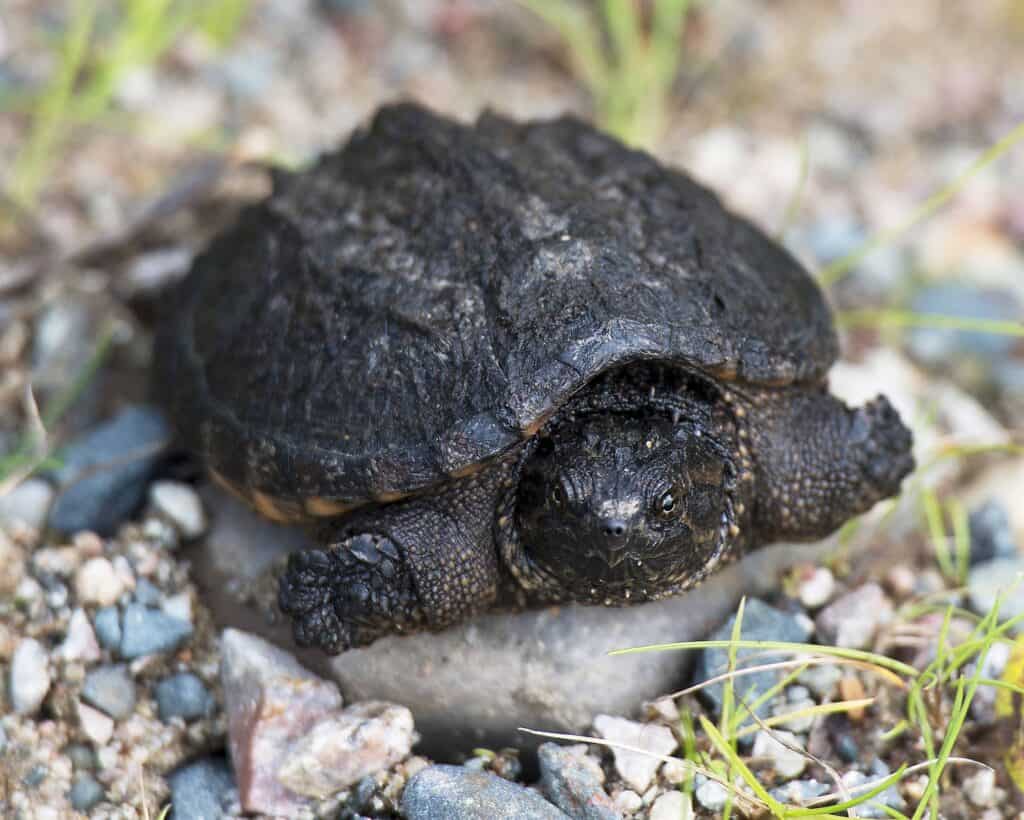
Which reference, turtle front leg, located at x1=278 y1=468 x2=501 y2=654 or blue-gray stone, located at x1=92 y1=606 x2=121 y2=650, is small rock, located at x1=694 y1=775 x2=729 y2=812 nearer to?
turtle front leg, located at x1=278 y1=468 x2=501 y2=654

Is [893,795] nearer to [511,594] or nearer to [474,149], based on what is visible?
[511,594]

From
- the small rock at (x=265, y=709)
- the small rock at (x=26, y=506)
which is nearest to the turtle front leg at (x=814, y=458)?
the small rock at (x=265, y=709)

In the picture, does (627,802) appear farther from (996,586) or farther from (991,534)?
(991,534)

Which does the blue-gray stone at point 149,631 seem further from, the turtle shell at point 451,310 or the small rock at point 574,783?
the small rock at point 574,783

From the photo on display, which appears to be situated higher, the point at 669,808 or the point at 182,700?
the point at 669,808

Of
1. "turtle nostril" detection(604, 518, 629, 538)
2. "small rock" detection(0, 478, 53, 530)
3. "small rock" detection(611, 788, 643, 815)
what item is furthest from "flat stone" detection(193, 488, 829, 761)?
"small rock" detection(0, 478, 53, 530)

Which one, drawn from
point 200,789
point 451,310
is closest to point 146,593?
point 200,789
